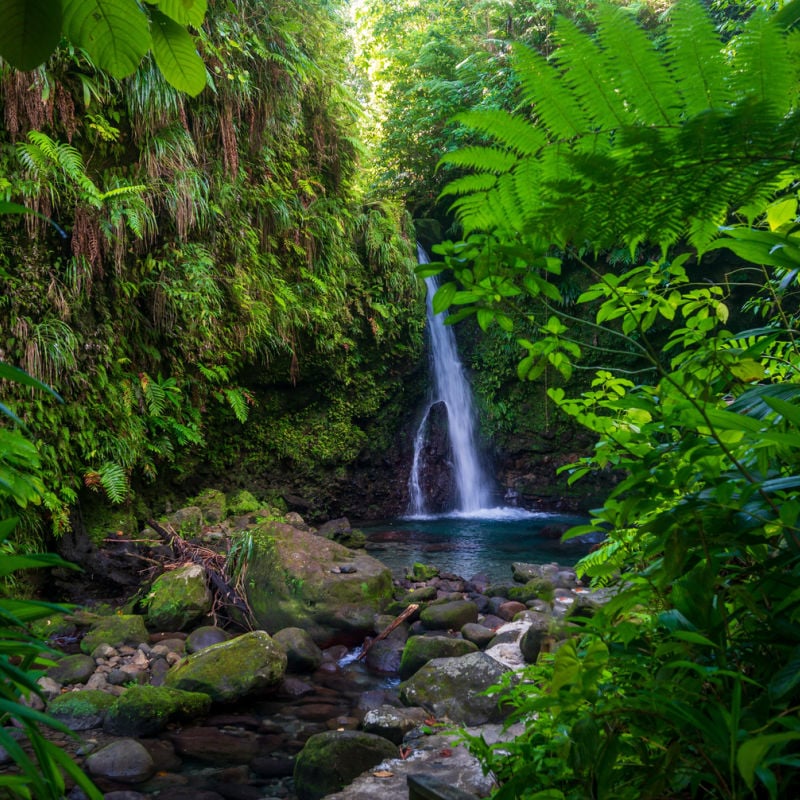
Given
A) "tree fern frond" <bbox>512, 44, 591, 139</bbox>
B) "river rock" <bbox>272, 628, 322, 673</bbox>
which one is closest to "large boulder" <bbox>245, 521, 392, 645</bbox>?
"river rock" <bbox>272, 628, 322, 673</bbox>

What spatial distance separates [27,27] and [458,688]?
377cm

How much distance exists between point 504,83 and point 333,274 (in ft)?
18.5

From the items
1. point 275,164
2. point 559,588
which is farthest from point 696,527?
point 275,164

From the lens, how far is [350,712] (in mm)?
3879

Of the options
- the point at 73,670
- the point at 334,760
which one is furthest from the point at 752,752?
the point at 73,670

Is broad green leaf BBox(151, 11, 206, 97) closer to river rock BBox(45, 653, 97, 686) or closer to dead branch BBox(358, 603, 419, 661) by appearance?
river rock BBox(45, 653, 97, 686)

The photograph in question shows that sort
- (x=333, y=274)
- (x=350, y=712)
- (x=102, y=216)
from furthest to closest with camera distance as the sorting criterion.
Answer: (x=333, y=274)
(x=102, y=216)
(x=350, y=712)

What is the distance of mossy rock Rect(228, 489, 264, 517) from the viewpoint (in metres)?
7.35

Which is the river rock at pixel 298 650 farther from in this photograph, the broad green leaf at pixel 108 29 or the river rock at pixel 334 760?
the broad green leaf at pixel 108 29

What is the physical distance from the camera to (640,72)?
955 millimetres

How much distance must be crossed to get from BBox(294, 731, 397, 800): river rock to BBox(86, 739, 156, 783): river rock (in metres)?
0.84

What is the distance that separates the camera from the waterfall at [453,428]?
1194 centimetres

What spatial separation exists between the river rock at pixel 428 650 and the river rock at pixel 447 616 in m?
0.75

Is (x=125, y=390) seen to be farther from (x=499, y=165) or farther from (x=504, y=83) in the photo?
(x=504, y=83)
